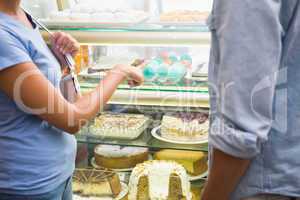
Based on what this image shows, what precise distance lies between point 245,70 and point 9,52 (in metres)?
0.68

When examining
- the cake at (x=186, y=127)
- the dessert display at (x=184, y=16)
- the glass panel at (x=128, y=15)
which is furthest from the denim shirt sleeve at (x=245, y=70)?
the cake at (x=186, y=127)

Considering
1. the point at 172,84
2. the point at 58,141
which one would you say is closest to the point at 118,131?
the point at 172,84

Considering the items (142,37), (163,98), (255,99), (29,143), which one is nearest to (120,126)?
(163,98)

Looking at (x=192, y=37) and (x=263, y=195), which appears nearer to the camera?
(x=263, y=195)

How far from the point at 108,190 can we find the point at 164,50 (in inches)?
32.0

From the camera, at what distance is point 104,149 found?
225cm

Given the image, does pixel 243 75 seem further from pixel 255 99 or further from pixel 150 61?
pixel 150 61

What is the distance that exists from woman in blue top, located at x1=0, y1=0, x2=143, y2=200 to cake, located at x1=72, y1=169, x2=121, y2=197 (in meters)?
0.58

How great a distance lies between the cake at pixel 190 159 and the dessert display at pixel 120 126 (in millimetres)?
189

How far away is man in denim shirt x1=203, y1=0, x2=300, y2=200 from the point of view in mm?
801

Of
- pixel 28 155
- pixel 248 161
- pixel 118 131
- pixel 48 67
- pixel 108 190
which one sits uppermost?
pixel 48 67

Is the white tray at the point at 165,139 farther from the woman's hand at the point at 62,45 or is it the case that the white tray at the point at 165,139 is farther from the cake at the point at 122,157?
the woman's hand at the point at 62,45

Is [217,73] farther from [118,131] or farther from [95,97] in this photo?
[118,131]

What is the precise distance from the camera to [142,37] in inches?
71.0
